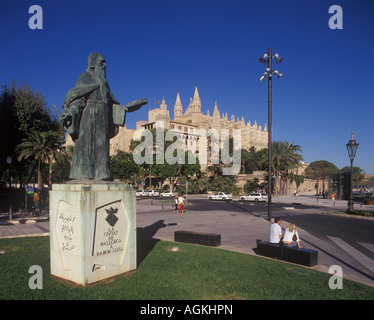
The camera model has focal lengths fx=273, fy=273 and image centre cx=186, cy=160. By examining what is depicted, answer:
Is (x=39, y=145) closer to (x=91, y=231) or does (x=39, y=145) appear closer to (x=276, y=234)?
(x=91, y=231)

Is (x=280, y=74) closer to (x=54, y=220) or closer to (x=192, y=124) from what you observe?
(x=54, y=220)

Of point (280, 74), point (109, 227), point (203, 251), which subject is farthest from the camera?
point (280, 74)

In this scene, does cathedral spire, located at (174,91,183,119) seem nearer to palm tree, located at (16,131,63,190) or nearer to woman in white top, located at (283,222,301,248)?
palm tree, located at (16,131,63,190)

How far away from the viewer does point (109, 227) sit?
6000 millimetres

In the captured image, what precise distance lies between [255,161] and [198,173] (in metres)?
21.3

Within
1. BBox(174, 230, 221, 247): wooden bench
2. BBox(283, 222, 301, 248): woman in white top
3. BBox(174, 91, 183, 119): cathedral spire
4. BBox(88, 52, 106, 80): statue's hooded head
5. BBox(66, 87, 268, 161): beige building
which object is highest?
BBox(174, 91, 183, 119): cathedral spire

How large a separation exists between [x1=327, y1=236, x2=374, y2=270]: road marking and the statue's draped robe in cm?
732

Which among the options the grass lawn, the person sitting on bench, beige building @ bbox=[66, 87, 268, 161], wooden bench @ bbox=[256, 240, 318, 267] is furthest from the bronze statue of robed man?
beige building @ bbox=[66, 87, 268, 161]

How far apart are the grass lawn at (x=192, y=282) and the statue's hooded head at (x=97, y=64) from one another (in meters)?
4.71

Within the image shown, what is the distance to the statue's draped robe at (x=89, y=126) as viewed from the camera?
20.1 feet

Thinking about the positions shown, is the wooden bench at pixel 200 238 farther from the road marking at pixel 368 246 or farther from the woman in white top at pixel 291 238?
the road marking at pixel 368 246

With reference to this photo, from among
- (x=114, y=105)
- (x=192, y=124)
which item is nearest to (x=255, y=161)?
(x=192, y=124)

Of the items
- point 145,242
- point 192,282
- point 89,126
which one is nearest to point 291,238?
point 192,282

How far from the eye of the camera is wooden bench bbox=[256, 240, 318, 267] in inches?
279
